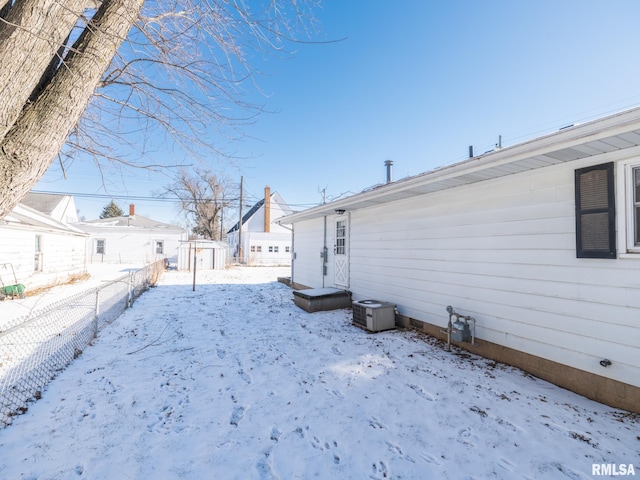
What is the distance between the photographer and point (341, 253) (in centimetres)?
862

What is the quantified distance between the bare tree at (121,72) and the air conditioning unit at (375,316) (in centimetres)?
427

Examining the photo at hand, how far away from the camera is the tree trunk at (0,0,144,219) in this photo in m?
1.52

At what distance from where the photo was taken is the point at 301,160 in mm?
11477

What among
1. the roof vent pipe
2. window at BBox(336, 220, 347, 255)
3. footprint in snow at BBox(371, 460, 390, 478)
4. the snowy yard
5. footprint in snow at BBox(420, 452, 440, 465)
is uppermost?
the roof vent pipe

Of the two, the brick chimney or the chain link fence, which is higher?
the brick chimney

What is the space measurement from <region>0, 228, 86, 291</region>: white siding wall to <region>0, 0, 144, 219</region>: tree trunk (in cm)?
1073

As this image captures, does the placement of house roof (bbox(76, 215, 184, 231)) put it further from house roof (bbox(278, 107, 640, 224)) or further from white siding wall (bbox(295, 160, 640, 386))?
house roof (bbox(278, 107, 640, 224))

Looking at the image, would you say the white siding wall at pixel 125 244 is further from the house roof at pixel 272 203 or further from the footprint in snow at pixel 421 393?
the footprint in snow at pixel 421 393

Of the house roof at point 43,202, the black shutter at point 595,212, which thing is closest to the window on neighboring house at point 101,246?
the house roof at point 43,202

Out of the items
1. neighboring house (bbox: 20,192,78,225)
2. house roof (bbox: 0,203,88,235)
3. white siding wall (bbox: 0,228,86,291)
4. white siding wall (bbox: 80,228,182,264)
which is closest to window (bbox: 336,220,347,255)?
house roof (bbox: 0,203,88,235)

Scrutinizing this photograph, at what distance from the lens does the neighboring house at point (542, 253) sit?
123 inches

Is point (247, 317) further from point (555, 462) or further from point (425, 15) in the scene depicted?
point (425, 15)

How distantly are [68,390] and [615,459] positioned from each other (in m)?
A: 5.54
